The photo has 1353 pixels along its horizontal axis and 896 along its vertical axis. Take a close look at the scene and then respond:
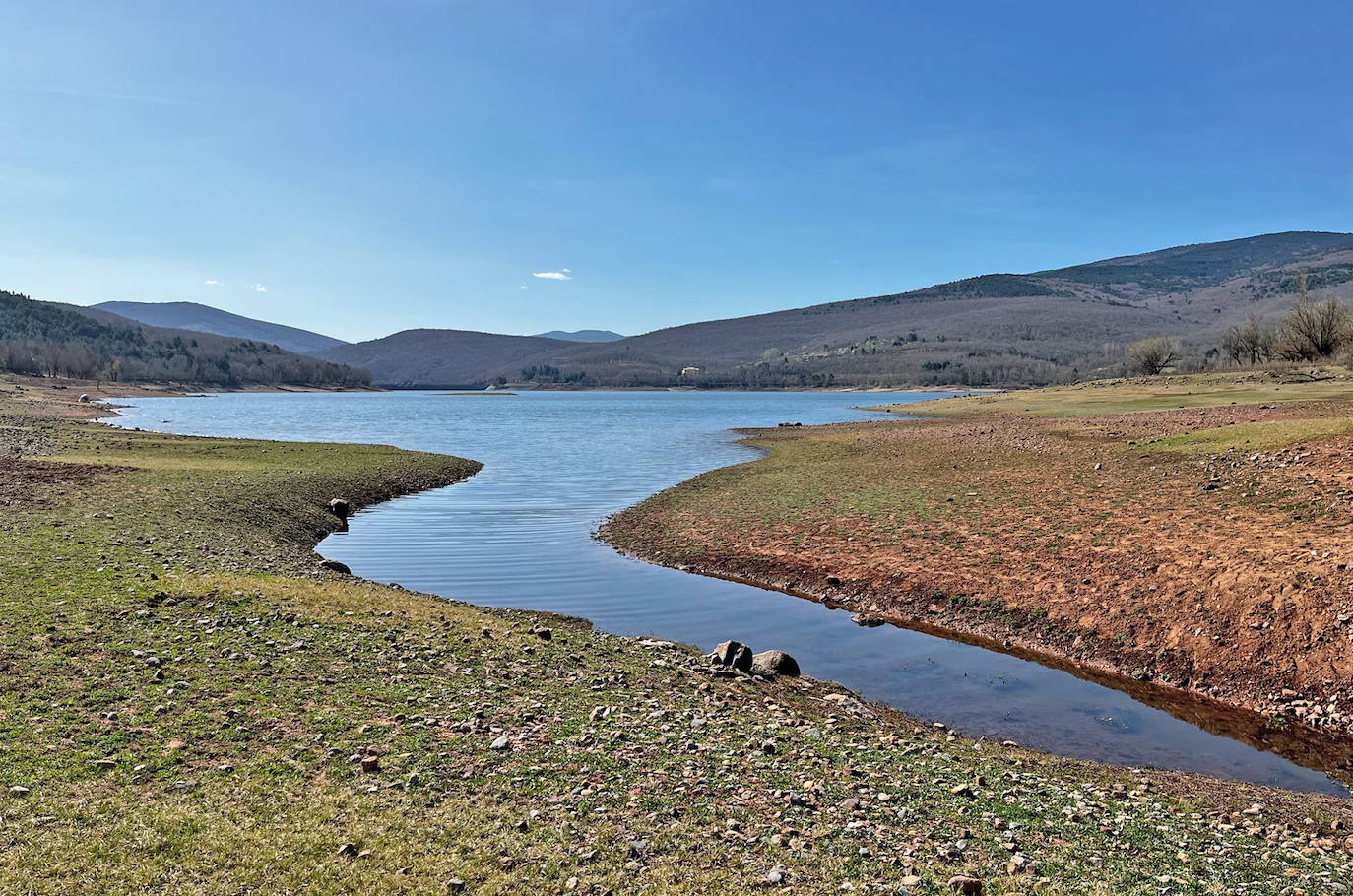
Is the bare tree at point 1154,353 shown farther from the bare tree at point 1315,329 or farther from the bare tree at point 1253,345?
the bare tree at point 1315,329

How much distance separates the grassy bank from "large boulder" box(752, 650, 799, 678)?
498 mm

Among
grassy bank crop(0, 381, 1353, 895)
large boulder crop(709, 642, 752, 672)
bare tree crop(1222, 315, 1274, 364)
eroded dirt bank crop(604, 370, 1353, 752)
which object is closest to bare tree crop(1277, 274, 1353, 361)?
bare tree crop(1222, 315, 1274, 364)

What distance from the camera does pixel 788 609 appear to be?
2050cm

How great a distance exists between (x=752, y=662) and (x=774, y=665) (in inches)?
16.0

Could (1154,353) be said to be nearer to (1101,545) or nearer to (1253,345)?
(1253,345)

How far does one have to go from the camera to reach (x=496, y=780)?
8.86 metres

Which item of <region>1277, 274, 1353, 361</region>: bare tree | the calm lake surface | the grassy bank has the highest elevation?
<region>1277, 274, 1353, 361</region>: bare tree

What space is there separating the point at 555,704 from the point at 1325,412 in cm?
5012

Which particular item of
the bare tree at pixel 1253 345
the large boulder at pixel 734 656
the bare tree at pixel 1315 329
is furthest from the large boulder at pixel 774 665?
the bare tree at pixel 1253 345

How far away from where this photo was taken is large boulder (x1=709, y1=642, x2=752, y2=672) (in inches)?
571

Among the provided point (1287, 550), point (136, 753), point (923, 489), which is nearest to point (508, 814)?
point (136, 753)

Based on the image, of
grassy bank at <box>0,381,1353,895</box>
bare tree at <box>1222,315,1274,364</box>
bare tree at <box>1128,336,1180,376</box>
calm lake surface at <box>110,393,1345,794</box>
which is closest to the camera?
grassy bank at <box>0,381,1353,895</box>

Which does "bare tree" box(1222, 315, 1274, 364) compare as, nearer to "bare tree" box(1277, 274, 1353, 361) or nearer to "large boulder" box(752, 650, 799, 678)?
"bare tree" box(1277, 274, 1353, 361)

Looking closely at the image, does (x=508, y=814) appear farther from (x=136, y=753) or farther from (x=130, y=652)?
(x=130, y=652)
